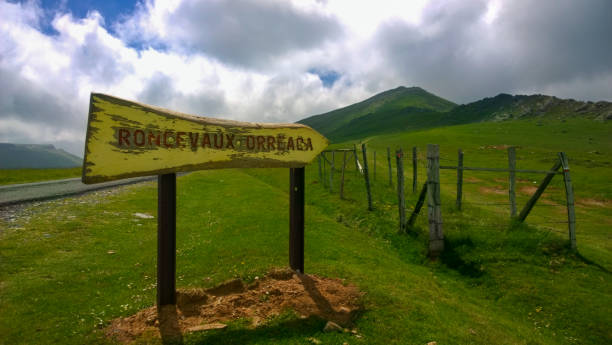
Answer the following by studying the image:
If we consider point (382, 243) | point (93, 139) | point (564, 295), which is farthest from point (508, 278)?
point (93, 139)

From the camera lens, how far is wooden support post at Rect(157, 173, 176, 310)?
535cm

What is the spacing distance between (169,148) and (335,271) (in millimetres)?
4383

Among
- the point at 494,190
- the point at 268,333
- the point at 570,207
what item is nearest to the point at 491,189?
the point at 494,190

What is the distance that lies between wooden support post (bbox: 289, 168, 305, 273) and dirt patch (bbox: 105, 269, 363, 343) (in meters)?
0.28

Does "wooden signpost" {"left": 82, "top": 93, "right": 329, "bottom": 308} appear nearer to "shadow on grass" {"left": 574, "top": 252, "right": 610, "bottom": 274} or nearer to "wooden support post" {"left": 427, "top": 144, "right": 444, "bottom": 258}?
"wooden support post" {"left": 427, "top": 144, "right": 444, "bottom": 258}

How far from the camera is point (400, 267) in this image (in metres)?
8.80

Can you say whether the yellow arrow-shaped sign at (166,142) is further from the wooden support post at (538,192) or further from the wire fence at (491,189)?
the wooden support post at (538,192)

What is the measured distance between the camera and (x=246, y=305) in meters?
5.69

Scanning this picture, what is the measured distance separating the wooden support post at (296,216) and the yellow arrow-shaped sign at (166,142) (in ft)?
1.36

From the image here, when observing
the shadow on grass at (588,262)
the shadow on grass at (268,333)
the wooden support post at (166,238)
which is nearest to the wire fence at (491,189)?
the shadow on grass at (588,262)

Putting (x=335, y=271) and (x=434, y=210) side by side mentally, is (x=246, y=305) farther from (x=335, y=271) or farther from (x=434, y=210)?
(x=434, y=210)

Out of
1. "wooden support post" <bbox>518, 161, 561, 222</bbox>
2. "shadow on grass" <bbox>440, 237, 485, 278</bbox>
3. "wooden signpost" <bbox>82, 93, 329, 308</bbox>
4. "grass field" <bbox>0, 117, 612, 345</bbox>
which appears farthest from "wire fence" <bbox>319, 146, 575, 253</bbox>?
"wooden signpost" <bbox>82, 93, 329, 308</bbox>

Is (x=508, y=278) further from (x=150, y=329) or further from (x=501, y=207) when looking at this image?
(x=501, y=207)

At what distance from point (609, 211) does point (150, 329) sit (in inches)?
965
